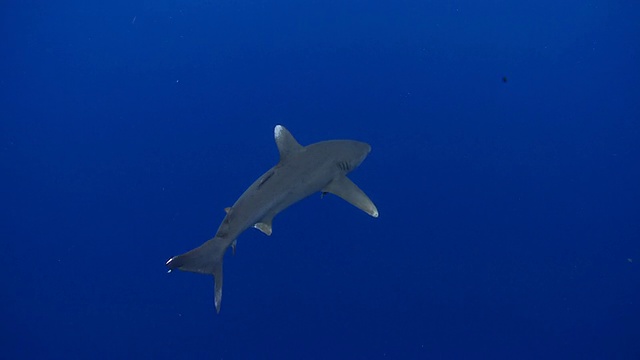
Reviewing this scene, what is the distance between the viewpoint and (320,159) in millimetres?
2057

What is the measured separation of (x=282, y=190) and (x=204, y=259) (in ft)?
1.19

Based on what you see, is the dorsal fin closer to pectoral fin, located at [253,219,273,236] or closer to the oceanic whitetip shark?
the oceanic whitetip shark

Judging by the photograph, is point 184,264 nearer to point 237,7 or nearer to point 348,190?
point 348,190

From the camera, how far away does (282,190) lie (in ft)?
6.18

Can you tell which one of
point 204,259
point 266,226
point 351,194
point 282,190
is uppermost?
point 351,194

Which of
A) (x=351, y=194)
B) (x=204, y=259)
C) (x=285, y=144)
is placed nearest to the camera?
(x=204, y=259)

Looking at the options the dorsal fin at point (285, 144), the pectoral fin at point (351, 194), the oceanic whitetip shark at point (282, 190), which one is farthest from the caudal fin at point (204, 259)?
the pectoral fin at point (351, 194)

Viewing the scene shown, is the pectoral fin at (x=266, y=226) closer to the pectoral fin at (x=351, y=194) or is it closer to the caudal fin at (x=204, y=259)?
the caudal fin at (x=204, y=259)

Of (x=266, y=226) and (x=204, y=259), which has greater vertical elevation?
(x=266, y=226)

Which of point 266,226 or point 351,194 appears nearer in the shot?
point 266,226

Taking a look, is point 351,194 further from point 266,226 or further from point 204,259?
point 204,259

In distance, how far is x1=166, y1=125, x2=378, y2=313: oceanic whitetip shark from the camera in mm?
1806

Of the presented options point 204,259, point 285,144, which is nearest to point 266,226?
point 204,259

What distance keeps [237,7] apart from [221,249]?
52.0 inches
